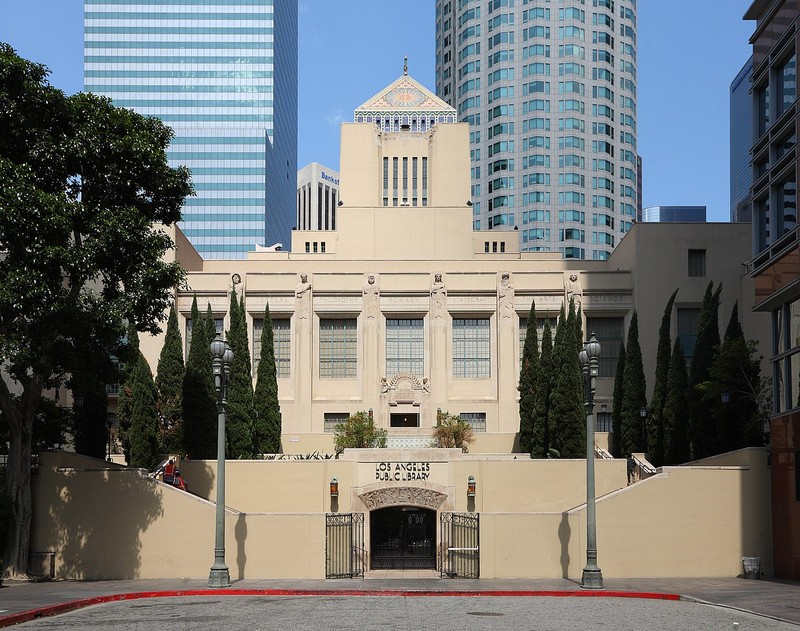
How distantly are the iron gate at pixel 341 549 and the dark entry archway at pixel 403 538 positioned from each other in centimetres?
251

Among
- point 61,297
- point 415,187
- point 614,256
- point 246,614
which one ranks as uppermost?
point 415,187

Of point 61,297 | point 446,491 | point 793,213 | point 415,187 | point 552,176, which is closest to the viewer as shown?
point 61,297

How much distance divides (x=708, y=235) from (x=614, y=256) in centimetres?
695

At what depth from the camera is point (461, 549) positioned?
3391 centimetres

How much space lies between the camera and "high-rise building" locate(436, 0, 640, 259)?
130 meters

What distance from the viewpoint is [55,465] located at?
33344 mm

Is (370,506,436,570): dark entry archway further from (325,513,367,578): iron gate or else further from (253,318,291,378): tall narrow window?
(253,318,291,378): tall narrow window

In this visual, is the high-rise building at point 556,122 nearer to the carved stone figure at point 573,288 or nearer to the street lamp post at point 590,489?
the carved stone figure at point 573,288

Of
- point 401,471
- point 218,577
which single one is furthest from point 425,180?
point 218,577

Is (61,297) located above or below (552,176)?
below

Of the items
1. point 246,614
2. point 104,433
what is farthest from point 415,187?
point 246,614

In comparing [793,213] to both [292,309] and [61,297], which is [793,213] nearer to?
[61,297]

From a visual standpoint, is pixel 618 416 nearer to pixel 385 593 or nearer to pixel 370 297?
pixel 370 297

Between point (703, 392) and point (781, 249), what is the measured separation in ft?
35.7
